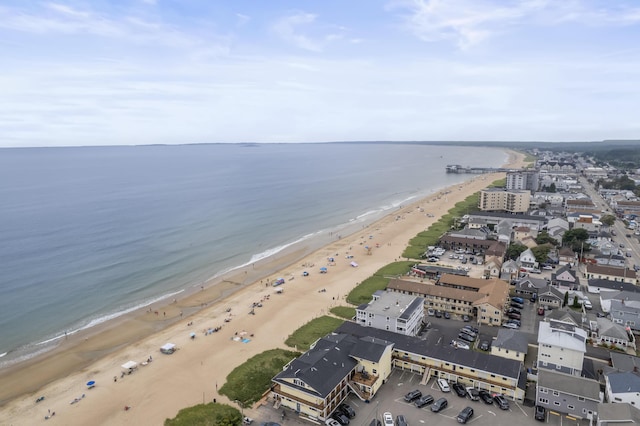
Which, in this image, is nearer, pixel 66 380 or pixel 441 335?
pixel 66 380

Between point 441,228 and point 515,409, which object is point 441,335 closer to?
point 515,409

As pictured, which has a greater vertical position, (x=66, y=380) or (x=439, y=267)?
(x=439, y=267)

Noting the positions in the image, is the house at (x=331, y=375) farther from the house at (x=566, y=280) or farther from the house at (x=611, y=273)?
the house at (x=611, y=273)

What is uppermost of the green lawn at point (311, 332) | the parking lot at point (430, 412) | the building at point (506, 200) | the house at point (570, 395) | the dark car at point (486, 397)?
the building at point (506, 200)

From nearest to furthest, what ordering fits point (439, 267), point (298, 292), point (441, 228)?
point (298, 292) < point (439, 267) < point (441, 228)

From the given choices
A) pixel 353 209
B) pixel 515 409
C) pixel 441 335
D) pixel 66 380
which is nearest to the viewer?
pixel 515 409

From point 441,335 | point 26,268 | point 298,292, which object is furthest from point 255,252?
point 441,335

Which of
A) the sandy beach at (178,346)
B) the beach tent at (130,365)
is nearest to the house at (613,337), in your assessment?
the sandy beach at (178,346)

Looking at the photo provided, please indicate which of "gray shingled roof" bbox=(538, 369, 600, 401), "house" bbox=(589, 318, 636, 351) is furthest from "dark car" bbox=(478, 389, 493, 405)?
"house" bbox=(589, 318, 636, 351)
